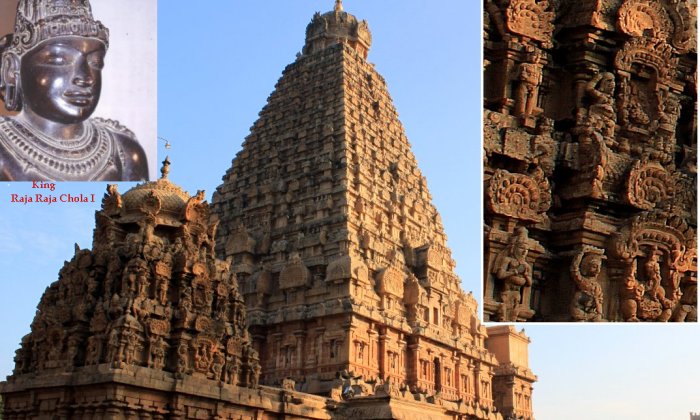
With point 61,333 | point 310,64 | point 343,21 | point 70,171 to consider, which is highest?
point 343,21

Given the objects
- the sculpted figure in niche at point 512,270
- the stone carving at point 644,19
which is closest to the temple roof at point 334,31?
the stone carving at point 644,19

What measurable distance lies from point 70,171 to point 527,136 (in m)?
12.7

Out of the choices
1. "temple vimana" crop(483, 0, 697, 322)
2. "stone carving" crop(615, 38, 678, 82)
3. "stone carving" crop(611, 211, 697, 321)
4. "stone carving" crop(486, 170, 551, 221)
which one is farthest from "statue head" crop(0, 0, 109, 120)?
"stone carving" crop(611, 211, 697, 321)

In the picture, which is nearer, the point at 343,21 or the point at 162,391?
the point at 162,391

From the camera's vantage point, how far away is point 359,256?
36938 millimetres

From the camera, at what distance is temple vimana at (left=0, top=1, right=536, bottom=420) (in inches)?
969

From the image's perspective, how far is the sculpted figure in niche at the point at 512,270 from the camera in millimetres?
13094

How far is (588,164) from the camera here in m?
14.1

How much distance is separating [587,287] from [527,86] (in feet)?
10.5

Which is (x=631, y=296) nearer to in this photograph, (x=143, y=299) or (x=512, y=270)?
(x=512, y=270)

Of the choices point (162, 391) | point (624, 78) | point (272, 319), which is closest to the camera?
point (624, 78)

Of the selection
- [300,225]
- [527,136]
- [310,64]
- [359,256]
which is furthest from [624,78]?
[310,64]

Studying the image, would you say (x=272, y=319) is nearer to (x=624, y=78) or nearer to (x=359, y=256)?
(x=359, y=256)

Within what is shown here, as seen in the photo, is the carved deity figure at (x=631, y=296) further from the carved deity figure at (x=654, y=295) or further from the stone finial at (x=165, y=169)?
the stone finial at (x=165, y=169)
